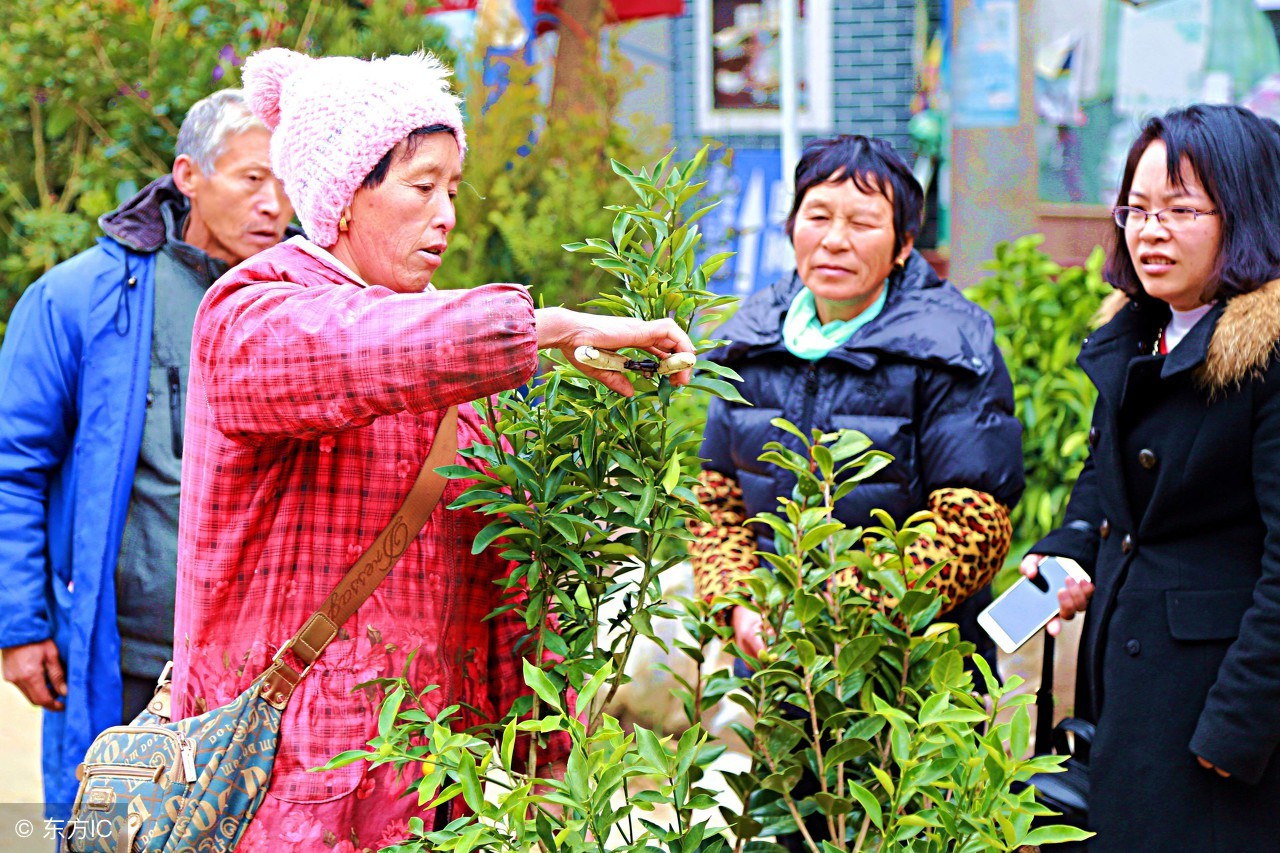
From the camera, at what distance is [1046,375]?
4766mm

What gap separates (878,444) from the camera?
2887mm

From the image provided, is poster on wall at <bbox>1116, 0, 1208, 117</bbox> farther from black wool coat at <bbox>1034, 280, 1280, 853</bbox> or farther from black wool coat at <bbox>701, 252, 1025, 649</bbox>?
black wool coat at <bbox>1034, 280, 1280, 853</bbox>

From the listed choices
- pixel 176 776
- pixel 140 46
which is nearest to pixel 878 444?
pixel 176 776

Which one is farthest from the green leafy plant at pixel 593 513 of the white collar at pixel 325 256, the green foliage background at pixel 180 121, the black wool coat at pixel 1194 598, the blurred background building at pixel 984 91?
the blurred background building at pixel 984 91

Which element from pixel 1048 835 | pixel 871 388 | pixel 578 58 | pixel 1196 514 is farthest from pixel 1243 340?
pixel 578 58

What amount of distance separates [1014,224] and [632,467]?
5.68 metres

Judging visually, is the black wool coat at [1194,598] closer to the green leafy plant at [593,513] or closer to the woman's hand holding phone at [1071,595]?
the woman's hand holding phone at [1071,595]

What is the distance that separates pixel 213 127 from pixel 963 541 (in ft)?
7.04

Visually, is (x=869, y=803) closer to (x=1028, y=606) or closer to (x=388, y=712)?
(x=388, y=712)

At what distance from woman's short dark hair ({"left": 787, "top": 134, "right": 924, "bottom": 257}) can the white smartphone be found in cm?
84

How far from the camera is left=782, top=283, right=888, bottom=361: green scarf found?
3047 millimetres

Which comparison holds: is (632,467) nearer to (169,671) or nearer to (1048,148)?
(169,671)

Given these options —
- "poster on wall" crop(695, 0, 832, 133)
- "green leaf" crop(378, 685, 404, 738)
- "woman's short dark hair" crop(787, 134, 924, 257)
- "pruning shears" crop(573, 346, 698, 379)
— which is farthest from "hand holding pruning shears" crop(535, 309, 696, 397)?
"poster on wall" crop(695, 0, 832, 133)

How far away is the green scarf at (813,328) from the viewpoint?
305cm
